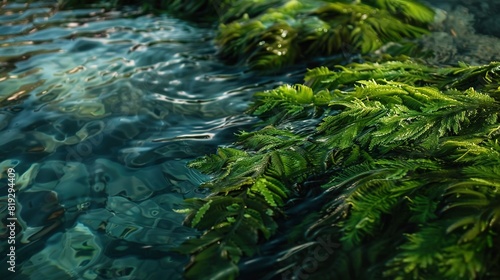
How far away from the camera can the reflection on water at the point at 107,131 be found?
2.52m

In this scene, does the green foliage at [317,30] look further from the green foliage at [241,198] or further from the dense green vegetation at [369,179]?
the green foliage at [241,198]

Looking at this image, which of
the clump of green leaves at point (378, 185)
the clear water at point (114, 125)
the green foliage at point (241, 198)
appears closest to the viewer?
the clump of green leaves at point (378, 185)

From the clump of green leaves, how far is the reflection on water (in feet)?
0.88

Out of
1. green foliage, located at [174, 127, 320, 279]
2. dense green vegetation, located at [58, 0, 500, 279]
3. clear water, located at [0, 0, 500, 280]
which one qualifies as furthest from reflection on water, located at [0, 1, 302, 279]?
dense green vegetation, located at [58, 0, 500, 279]

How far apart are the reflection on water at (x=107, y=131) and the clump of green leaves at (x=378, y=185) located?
27cm

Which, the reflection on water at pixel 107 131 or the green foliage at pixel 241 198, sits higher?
the green foliage at pixel 241 198

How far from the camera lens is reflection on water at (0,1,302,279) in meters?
2.52

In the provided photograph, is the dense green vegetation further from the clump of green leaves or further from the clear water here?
the clear water

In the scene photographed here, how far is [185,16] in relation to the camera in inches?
250

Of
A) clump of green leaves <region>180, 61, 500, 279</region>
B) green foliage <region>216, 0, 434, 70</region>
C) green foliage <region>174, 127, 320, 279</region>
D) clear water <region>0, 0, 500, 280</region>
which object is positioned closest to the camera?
clump of green leaves <region>180, 61, 500, 279</region>

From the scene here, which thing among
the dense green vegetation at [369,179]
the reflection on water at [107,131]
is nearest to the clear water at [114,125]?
the reflection on water at [107,131]

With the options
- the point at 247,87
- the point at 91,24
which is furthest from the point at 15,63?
the point at 247,87

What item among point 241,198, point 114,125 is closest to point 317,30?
point 114,125

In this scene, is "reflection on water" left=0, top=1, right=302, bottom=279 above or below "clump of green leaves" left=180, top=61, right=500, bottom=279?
below
